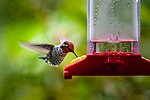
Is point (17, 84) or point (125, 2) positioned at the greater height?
point (125, 2)

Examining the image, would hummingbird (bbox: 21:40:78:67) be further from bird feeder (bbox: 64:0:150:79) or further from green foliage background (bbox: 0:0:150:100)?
green foliage background (bbox: 0:0:150:100)

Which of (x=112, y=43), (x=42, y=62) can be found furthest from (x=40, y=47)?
(x=42, y=62)

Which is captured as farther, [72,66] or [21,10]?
[21,10]

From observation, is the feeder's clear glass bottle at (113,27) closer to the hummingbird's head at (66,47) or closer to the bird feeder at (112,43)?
the bird feeder at (112,43)

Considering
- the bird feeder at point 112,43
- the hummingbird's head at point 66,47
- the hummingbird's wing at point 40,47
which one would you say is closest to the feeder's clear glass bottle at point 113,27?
the bird feeder at point 112,43

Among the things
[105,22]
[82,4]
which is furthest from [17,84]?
[105,22]

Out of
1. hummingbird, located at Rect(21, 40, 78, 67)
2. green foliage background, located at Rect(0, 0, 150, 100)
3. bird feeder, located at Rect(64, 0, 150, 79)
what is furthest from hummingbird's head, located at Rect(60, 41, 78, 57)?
green foliage background, located at Rect(0, 0, 150, 100)

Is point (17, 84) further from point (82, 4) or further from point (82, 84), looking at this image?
point (82, 4)

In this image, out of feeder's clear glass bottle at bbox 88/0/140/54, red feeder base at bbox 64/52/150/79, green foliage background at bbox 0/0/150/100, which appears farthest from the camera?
green foliage background at bbox 0/0/150/100
